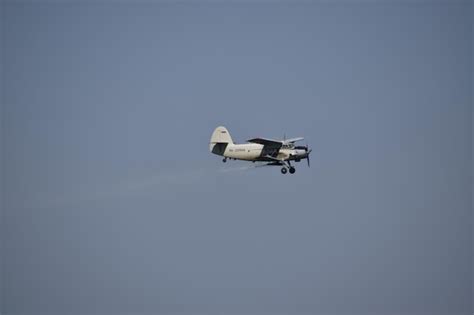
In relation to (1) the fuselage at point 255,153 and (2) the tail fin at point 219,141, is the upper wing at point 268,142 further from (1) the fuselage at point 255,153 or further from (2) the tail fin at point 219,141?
(2) the tail fin at point 219,141

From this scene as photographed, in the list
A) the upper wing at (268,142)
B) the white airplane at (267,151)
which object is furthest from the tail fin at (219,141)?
the upper wing at (268,142)

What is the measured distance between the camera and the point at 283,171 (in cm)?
5097

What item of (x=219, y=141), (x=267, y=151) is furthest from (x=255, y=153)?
(x=219, y=141)

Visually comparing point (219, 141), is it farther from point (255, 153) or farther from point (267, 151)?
point (267, 151)

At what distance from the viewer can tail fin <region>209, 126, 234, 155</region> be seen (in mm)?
52406

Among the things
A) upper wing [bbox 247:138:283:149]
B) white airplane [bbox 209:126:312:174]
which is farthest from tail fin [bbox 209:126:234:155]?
upper wing [bbox 247:138:283:149]

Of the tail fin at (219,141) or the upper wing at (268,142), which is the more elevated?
the tail fin at (219,141)

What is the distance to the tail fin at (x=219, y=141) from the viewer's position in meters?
52.4

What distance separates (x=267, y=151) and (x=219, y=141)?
3798 mm

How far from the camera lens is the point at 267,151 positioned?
51.1m

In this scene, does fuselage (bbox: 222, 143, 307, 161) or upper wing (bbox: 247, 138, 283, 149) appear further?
fuselage (bbox: 222, 143, 307, 161)

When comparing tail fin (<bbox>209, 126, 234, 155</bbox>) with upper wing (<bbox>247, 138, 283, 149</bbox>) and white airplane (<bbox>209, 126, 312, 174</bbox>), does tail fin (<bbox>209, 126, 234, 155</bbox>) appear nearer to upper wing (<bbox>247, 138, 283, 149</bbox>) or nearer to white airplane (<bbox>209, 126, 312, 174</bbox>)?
white airplane (<bbox>209, 126, 312, 174</bbox>)

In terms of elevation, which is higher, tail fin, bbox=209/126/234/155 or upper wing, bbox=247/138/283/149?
tail fin, bbox=209/126/234/155

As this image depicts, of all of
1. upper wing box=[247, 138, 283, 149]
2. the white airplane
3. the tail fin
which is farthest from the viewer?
the tail fin
